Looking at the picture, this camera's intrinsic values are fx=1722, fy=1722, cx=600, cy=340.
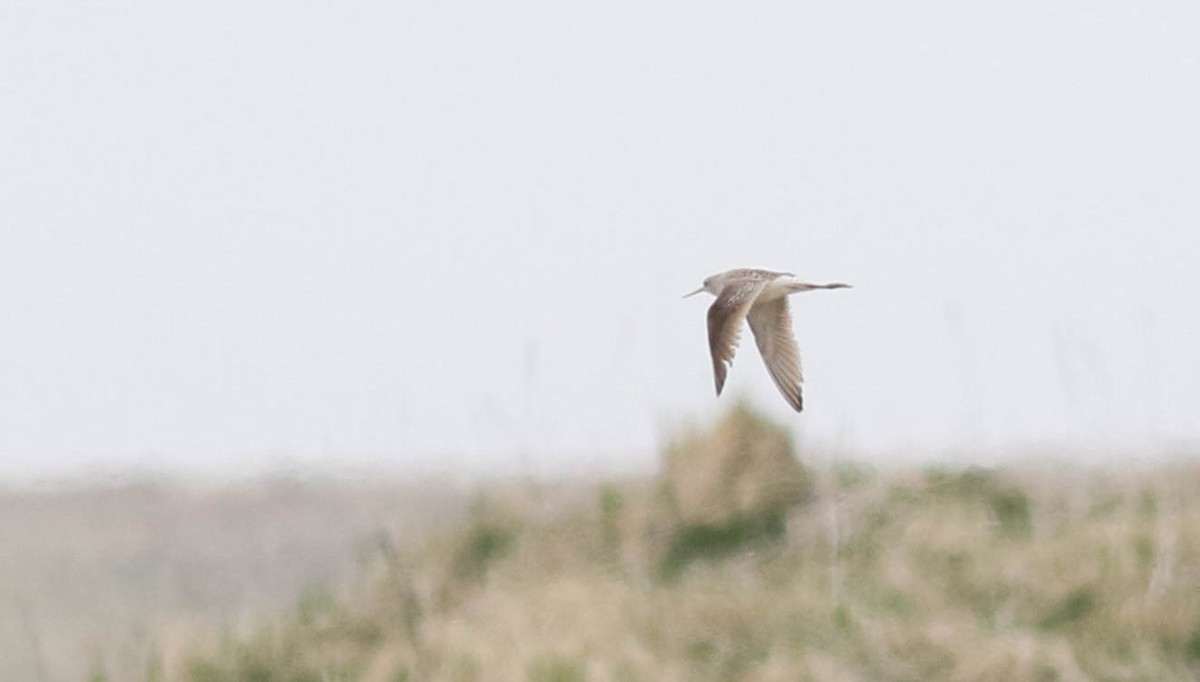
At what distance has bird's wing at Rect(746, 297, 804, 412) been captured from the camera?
5.09 meters

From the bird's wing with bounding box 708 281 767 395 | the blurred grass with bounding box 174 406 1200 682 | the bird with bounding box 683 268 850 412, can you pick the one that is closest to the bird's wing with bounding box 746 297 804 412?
the bird with bounding box 683 268 850 412

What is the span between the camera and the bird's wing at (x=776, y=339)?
5.09 metres

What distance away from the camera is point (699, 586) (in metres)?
6.29

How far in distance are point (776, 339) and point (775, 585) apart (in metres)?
1.47

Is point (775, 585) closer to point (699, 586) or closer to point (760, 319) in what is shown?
point (699, 586)

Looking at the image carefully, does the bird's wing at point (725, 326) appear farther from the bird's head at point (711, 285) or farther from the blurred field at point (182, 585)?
the blurred field at point (182, 585)

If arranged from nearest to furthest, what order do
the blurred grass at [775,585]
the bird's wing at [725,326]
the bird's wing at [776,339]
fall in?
1. the bird's wing at [725,326]
2. the bird's wing at [776,339]
3. the blurred grass at [775,585]

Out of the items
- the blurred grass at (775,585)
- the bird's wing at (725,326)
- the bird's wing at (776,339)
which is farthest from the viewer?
the blurred grass at (775,585)

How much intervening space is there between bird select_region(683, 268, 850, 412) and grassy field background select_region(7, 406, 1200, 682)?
0.96 meters

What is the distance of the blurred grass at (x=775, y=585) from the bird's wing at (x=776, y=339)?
0.96m

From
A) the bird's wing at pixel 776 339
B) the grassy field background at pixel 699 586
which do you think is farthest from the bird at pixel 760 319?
the grassy field background at pixel 699 586

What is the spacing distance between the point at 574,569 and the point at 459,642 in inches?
36.1

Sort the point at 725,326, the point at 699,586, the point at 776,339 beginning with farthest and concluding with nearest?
the point at 699,586
the point at 776,339
the point at 725,326

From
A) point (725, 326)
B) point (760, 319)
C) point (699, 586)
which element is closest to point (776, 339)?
point (760, 319)
